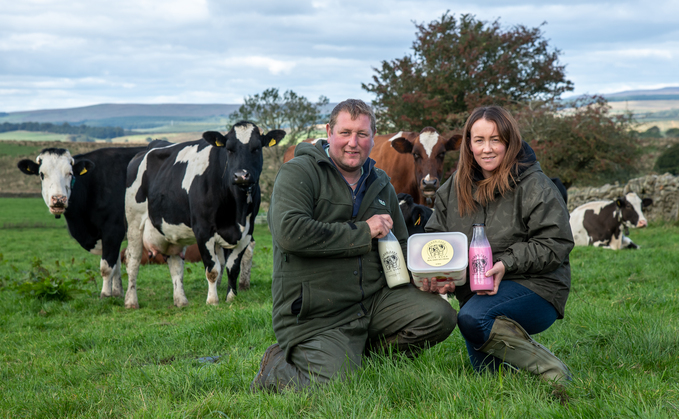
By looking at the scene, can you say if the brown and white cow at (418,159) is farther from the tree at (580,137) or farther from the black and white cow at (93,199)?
the tree at (580,137)

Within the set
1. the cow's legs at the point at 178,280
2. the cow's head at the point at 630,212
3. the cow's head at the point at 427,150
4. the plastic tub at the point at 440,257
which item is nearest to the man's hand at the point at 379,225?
the plastic tub at the point at 440,257

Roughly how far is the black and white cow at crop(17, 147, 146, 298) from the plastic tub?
→ 6.41 metres

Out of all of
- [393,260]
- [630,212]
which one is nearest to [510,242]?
[393,260]

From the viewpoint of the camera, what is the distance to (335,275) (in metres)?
3.43

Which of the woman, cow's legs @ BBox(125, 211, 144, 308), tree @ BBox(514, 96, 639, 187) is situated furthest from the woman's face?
tree @ BBox(514, 96, 639, 187)

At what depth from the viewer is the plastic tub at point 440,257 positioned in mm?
3145

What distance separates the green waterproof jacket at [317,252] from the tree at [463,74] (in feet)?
49.0

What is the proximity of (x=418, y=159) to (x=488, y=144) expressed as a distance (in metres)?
4.84

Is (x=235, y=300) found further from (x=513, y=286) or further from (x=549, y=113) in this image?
(x=549, y=113)

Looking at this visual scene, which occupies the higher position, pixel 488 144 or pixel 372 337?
pixel 488 144

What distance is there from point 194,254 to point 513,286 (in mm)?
9935

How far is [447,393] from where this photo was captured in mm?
2742

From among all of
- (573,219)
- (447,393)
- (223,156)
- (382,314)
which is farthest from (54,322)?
(573,219)

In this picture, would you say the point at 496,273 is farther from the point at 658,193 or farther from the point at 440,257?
the point at 658,193
